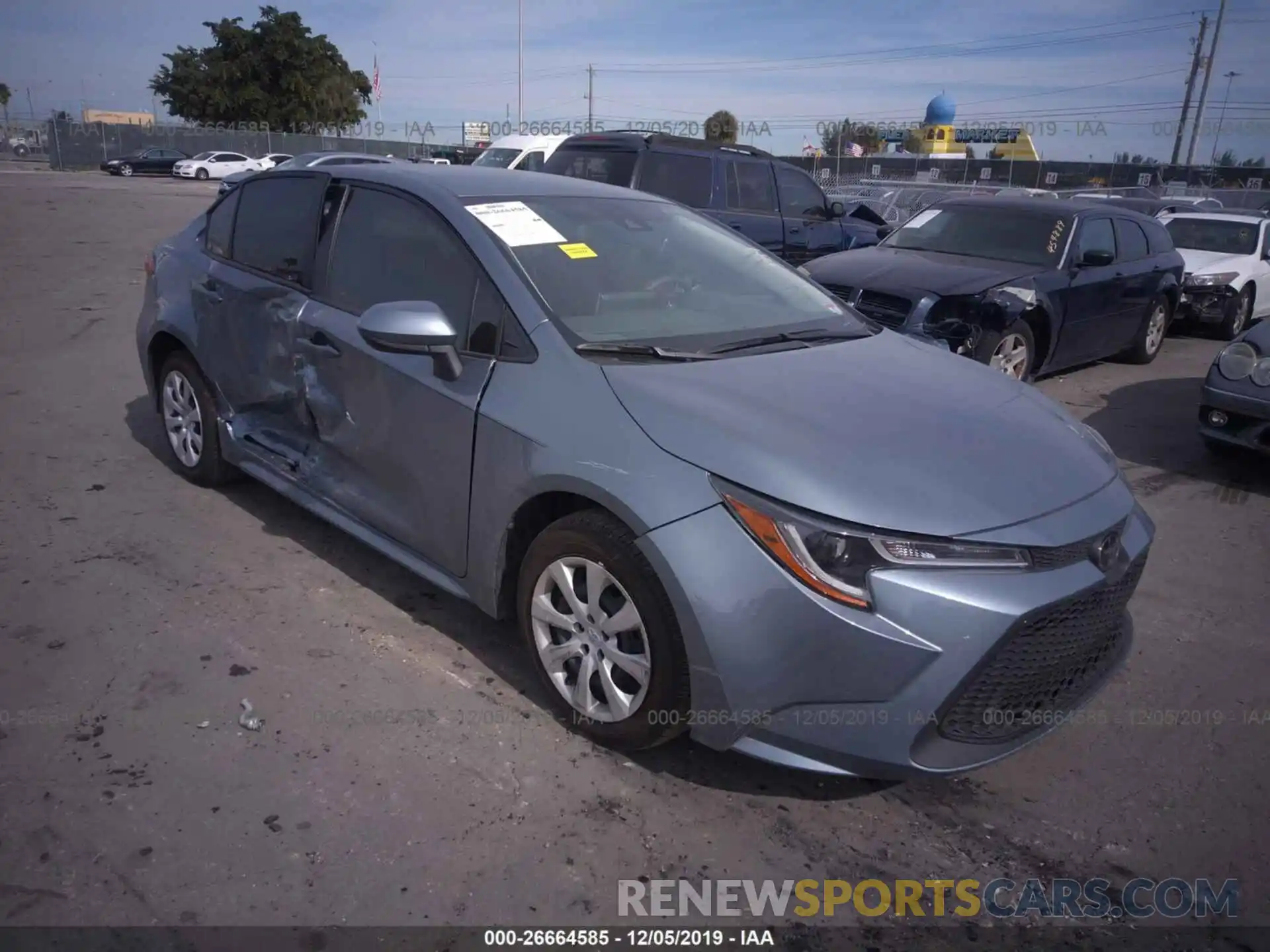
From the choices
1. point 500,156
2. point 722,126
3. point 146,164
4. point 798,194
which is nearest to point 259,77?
point 146,164

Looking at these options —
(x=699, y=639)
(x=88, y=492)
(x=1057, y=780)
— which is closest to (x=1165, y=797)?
(x=1057, y=780)

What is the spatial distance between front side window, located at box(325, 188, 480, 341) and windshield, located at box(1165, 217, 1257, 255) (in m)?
11.0

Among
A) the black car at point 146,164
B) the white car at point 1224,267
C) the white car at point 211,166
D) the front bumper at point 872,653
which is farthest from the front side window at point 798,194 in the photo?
the black car at point 146,164

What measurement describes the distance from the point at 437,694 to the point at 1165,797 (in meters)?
2.38

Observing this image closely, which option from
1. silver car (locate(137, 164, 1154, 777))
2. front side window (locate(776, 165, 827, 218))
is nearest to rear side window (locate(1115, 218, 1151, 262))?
front side window (locate(776, 165, 827, 218))

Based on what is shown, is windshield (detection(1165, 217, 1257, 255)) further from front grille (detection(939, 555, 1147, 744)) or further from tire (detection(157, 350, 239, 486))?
tire (detection(157, 350, 239, 486))

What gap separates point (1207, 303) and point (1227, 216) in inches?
64.6

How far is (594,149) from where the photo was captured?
9797 millimetres

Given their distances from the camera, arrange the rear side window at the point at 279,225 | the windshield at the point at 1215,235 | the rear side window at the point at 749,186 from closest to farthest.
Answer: the rear side window at the point at 279,225 < the rear side window at the point at 749,186 < the windshield at the point at 1215,235

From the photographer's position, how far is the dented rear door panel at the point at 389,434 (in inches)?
126

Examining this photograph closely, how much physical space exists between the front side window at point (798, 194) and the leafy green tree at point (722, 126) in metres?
31.5

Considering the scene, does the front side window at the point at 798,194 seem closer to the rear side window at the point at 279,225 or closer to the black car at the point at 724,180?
the black car at the point at 724,180

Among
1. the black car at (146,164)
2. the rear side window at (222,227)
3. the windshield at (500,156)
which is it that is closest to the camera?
the rear side window at (222,227)

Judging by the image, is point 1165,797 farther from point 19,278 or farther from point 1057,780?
point 19,278
